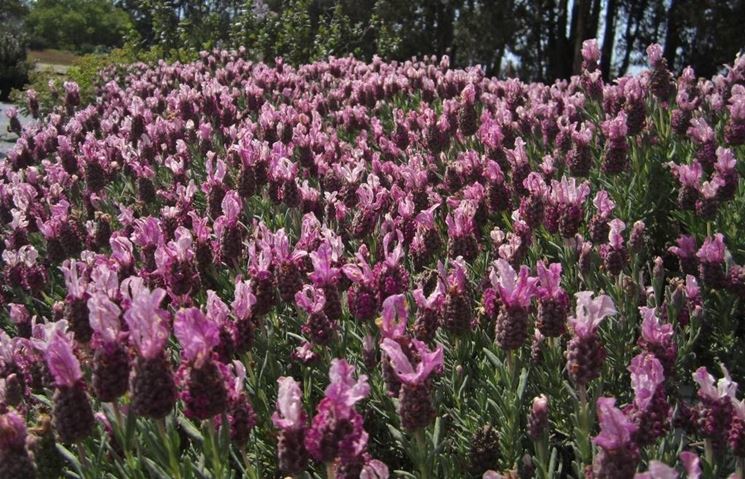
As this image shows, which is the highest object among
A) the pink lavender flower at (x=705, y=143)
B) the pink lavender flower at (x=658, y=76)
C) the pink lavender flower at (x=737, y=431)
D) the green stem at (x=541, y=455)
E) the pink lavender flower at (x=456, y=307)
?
the pink lavender flower at (x=658, y=76)

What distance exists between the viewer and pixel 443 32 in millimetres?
16672

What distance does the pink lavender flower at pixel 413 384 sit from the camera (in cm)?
156

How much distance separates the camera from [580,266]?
2.45m

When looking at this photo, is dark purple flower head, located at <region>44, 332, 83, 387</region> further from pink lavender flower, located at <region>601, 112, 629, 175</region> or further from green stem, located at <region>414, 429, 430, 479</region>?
pink lavender flower, located at <region>601, 112, 629, 175</region>

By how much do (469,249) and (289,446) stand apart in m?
1.20

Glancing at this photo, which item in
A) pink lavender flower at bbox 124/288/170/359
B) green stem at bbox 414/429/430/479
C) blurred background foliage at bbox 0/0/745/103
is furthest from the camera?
blurred background foliage at bbox 0/0/745/103

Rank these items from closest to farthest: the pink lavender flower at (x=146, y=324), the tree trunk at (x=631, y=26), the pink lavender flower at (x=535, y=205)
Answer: the pink lavender flower at (x=146, y=324) → the pink lavender flower at (x=535, y=205) → the tree trunk at (x=631, y=26)

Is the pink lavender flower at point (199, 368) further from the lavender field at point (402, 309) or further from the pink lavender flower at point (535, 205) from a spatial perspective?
the pink lavender flower at point (535, 205)

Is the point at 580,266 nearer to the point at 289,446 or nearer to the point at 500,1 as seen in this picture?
the point at 289,446

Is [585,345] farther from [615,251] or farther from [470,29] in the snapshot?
[470,29]

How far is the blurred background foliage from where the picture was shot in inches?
450

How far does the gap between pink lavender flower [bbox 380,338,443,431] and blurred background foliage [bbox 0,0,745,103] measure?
972 centimetres

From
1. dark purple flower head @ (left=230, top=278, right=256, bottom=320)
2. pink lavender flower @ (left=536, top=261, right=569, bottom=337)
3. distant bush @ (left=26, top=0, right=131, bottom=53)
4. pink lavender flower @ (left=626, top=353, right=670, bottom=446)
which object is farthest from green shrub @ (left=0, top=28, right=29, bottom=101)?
distant bush @ (left=26, top=0, right=131, bottom=53)

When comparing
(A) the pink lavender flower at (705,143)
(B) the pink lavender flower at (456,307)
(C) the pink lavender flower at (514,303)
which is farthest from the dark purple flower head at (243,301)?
(A) the pink lavender flower at (705,143)
